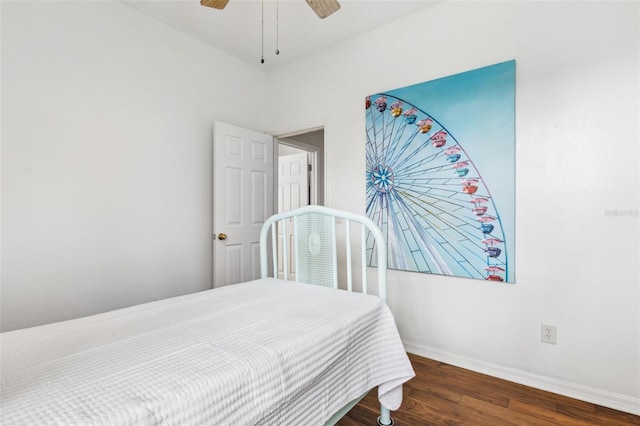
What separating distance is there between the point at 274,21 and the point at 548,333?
9.62 ft

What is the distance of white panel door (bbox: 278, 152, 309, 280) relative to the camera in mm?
4484

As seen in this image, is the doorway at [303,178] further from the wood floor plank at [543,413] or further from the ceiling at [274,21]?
the wood floor plank at [543,413]

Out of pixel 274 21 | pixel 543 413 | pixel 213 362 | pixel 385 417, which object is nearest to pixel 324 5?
pixel 274 21

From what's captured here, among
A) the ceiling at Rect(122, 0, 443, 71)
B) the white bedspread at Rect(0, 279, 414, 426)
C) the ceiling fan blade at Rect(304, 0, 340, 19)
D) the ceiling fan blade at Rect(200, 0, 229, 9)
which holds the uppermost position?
the ceiling at Rect(122, 0, 443, 71)

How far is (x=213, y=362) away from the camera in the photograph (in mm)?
879

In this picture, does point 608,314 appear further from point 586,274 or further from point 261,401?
point 261,401

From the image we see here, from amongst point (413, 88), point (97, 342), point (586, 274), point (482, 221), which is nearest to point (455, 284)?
point (482, 221)

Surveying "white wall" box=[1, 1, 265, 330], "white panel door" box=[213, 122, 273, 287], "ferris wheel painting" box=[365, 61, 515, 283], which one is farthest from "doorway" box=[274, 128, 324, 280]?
"ferris wheel painting" box=[365, 61, 515, 283]

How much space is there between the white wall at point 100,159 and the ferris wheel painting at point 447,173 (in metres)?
1.57

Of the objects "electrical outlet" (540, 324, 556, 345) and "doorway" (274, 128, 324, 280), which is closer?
"electrical outlet" (540, 324, 556, 345)

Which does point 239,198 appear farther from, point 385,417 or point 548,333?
point 548,333

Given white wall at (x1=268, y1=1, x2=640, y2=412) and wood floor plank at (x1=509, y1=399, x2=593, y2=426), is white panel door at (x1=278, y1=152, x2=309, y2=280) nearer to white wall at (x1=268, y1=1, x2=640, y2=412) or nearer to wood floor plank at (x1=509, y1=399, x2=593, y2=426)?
white wall at (x1=268, y1=1, x2=640, y2=412)

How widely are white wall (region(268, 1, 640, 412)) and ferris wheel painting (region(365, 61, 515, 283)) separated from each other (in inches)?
3.5

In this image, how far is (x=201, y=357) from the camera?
91 centimetres
